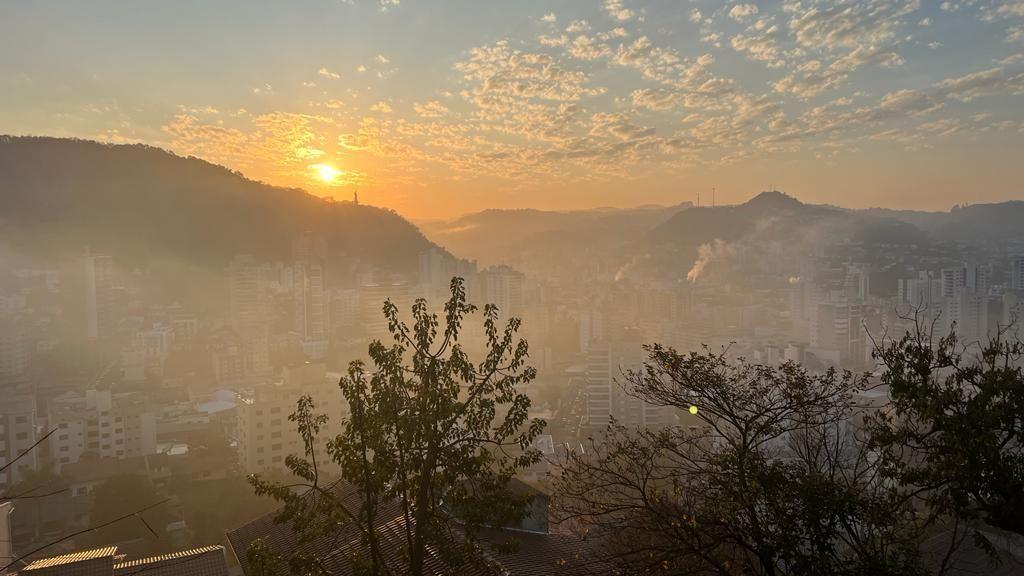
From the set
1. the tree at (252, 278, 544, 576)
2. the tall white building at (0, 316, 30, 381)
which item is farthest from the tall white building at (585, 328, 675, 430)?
the tall white building at (0, 316, 30, 381)

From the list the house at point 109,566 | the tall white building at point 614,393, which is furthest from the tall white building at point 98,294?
the house at point 109,566

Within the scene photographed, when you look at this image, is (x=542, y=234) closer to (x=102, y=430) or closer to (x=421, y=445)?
(x=102, y=430)

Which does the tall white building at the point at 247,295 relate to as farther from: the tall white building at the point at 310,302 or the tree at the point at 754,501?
the tree at the point at 754,501

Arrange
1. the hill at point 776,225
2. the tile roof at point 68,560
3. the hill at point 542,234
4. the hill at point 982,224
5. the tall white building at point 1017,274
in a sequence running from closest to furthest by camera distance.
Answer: the tile roof at point 68,560, the tall white building at point 1017,274, the hill at point 982,224, the hill at point 776,225, the hill at point 542,234

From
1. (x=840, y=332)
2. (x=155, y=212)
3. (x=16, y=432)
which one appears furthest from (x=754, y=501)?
(x=155, y=212)

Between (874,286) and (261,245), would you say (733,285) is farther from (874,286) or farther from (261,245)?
(261,245)

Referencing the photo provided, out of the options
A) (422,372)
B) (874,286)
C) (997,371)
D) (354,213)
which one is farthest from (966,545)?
(354,213)
